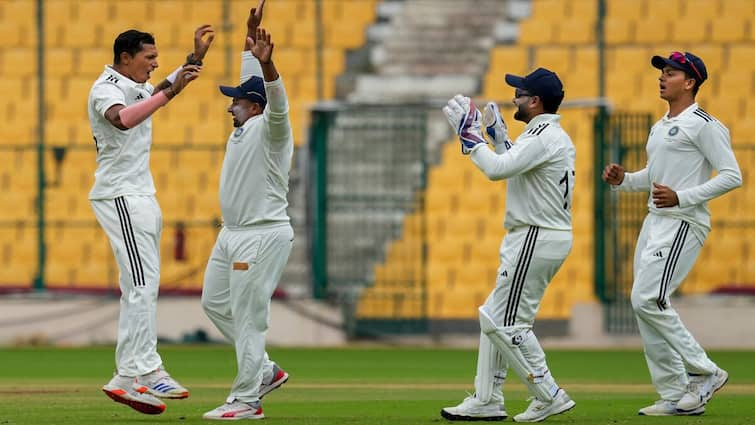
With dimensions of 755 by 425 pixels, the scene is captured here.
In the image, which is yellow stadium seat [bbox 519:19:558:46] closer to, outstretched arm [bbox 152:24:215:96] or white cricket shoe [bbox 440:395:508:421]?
outstretched arm [bbox 152:24:215:96]

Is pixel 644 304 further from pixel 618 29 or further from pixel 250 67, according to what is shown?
pixel 618 29

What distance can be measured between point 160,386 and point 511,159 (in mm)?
2466

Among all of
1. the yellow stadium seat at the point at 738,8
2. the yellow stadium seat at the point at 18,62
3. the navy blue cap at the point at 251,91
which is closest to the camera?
the navy blue cap at the point at 251,91

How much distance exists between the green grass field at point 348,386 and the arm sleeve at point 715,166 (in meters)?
1.34

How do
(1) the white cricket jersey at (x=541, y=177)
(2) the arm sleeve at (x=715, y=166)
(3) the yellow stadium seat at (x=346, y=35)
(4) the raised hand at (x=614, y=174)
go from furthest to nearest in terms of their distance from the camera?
(3) the yellow stadium seat at (x=346, y=35) < (4) the raised hand at (x=614, y=174) < (2) the arm sleeve at (x=715, y=166) < (1) the white cricket jersey at (x=541, y=177)

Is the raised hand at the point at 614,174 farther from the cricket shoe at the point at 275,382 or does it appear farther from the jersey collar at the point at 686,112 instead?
the cricket shoe at the point at 275,382

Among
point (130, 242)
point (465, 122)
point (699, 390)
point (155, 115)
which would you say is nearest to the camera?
point (465, 122)

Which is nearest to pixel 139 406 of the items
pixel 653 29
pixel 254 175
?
pixel 254 175

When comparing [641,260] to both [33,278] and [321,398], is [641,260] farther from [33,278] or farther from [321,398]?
[33,278]

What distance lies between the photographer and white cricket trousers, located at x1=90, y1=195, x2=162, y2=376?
31.1ft

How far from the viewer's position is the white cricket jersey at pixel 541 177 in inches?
358

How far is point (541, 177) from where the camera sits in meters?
9.23

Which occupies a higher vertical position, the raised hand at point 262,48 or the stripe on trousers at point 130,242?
the raised hand at point 262,48

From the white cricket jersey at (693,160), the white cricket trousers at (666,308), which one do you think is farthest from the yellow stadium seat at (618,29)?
the white cricket trousers at (666,308)
